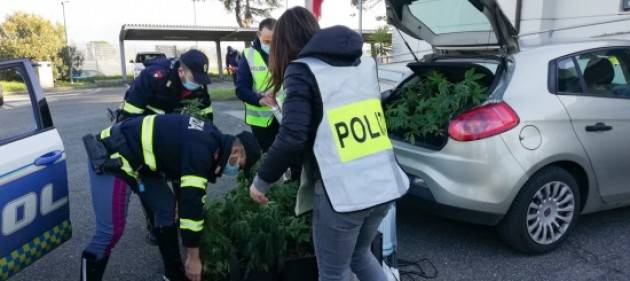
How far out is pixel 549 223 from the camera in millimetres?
3244

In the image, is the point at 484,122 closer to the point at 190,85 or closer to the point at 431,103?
the point at 431,103

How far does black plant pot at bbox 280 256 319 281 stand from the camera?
2.56m

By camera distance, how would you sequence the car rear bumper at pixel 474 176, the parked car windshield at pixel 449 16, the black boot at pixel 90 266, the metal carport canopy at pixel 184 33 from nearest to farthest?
1. the black boot at pixel 90 266
2. the car rear bumper at pixel 474 176
3. the parked car windshield at pixel 449 16
4. the metal carport canopy at pixel 184 33

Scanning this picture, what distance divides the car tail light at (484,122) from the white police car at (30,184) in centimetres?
239

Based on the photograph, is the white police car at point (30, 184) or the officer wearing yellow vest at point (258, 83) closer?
the white police car at point (30, 184)

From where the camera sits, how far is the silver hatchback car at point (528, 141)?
297 centimetres

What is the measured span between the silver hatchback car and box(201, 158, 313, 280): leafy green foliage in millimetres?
1021

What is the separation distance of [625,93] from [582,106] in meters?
0.59

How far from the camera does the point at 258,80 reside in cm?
383

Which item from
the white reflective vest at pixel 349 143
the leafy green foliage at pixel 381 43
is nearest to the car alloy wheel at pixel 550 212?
the white reflective vest at pixel 349 143

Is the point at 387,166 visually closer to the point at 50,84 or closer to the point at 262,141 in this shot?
the point at 262,141

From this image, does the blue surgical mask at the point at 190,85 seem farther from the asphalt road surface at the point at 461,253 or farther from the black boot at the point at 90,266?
the black boot at the point at 90,266

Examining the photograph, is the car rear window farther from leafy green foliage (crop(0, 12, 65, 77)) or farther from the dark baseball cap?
leafy green foliage (crop(0, 12, 65, 77))

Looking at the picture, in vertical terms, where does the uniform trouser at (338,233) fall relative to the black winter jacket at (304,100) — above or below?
below
